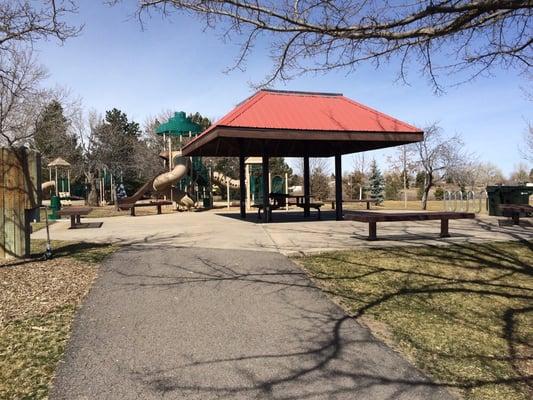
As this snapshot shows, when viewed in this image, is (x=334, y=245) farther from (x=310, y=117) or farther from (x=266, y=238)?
(x=310, y=117)

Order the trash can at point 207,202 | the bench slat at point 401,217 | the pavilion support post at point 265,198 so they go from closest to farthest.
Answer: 1. the bench slat at point 401,217
2. the pavilion support post at point 265,198
3. the trash can at point 207,202

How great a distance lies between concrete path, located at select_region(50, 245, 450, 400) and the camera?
3.63 m

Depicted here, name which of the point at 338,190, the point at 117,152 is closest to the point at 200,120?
the point at 117,152

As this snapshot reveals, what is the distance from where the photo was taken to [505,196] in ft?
62.2

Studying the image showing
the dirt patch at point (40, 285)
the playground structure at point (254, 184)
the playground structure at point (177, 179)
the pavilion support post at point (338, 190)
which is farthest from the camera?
the playground structure at point (254, 184)

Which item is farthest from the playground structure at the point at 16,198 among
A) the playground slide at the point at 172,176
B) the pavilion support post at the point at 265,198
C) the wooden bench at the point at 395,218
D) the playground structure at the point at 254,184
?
the playground slide at the point at 172,176

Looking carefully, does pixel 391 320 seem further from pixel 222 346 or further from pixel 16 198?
pixel 16 198

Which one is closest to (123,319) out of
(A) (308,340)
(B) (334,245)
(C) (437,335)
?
(A) (308,340)

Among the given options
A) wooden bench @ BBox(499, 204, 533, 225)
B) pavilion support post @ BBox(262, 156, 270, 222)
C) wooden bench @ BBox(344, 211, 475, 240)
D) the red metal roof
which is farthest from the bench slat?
pavilion support post @ BBox(262, 156, 270, 222)

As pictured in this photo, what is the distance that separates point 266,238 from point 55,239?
479 centimetres

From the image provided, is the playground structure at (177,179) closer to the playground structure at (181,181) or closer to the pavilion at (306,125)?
the playground structure at (181,181)

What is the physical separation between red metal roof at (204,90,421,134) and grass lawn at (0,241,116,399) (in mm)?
6385

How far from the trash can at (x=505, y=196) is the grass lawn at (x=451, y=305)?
32.0 feet

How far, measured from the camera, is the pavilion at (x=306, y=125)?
43.3 feet
